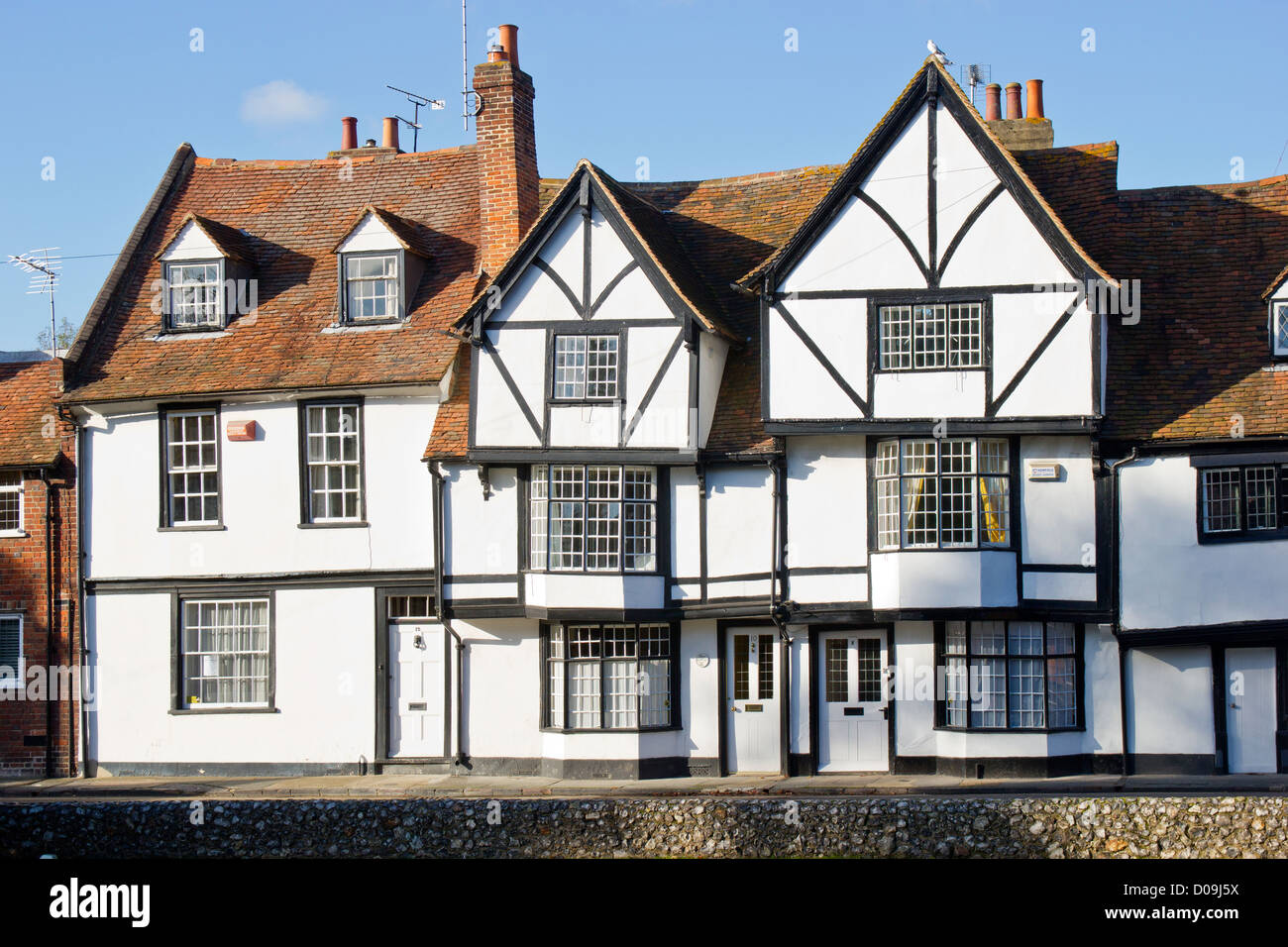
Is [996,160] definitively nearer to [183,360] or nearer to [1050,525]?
[1050,525]

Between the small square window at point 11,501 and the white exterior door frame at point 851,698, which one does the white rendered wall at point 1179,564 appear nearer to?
the white exterior door frame at point 851,698

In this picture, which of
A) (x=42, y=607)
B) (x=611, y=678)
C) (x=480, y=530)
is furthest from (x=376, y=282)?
(x=611, y=678)

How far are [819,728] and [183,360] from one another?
13.0 meters

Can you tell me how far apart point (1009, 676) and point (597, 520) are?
693cm

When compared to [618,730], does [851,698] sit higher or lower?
higher

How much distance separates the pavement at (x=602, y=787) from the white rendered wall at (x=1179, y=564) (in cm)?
245

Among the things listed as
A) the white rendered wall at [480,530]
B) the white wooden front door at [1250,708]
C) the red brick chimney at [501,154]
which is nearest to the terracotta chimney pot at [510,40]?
the red brick chimney at [501,154]

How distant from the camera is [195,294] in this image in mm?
29109

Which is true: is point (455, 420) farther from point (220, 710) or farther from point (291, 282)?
point (220, 710)

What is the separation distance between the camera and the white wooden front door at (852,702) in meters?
25.1

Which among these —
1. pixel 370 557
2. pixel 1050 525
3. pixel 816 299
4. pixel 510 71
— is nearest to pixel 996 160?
pixel 816 299

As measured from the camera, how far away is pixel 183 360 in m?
28.3

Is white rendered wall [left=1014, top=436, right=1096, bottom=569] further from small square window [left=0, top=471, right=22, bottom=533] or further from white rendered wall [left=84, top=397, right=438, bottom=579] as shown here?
small square window [left=0, top=471, right=22, bottom=533]

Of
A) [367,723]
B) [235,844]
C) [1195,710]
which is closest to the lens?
[235,844]
